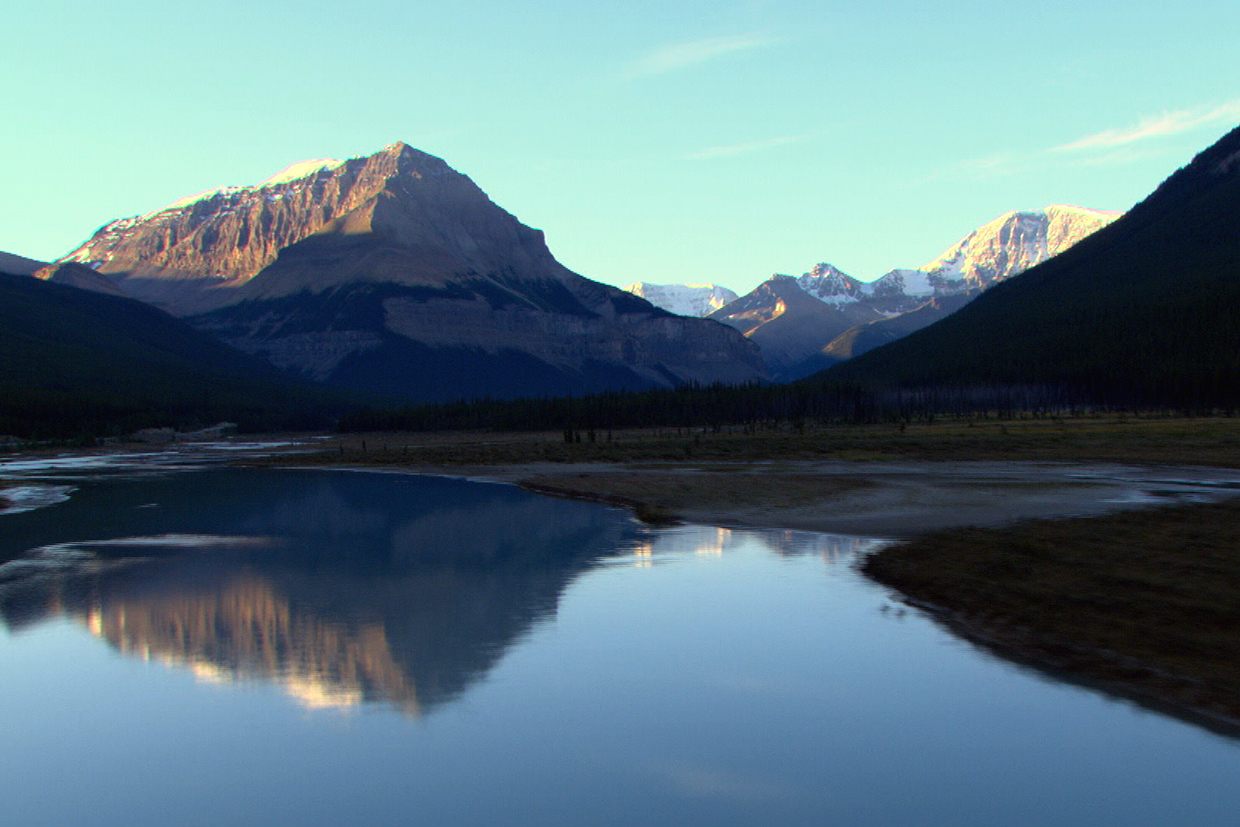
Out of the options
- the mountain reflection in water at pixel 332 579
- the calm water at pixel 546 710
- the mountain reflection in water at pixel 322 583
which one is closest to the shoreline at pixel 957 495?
the calm water at pixel 546 710

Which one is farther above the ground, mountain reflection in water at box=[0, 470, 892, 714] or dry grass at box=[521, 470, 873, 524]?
dry grass at box=[521, 470, 873, 524]

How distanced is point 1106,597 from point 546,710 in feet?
54.3

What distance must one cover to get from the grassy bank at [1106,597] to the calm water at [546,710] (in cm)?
128

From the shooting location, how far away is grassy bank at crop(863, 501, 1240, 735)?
66.7ft

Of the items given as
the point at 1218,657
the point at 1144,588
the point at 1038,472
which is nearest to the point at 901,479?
the point at 1038,472

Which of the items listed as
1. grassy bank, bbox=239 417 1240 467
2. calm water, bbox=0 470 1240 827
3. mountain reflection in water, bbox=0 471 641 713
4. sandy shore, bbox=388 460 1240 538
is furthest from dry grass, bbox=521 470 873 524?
grassy bank, bbox=239 417 1240 467

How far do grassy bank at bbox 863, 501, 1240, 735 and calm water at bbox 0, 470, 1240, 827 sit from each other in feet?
4.19

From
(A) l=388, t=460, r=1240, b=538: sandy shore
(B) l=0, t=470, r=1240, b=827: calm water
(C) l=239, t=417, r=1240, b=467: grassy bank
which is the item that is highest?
(C) l=239, t=417, r=1240, b=467: grassy bank

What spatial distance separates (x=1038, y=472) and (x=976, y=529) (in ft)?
116

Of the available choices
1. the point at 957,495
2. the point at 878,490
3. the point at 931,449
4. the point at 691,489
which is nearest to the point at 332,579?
the point at 691,489

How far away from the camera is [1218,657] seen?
68.4 ft

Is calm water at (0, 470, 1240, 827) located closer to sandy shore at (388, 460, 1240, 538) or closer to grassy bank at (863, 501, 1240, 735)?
grassy bank at (863, 501, 1240, 735)

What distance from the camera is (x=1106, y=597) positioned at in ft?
86.6

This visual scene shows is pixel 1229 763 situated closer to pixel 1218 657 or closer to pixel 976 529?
pixel 1218 657
